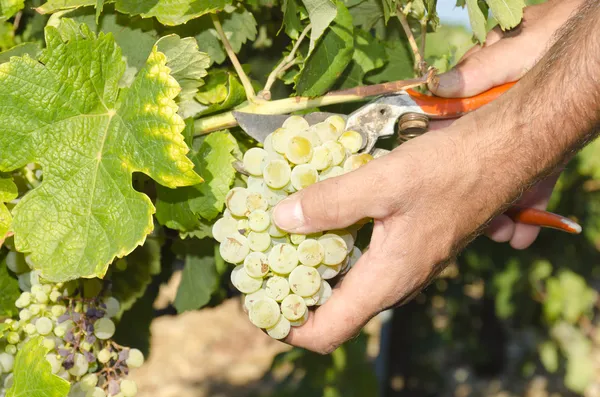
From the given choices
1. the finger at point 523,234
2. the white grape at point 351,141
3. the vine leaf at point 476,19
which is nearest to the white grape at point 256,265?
the white grape at point 351,141

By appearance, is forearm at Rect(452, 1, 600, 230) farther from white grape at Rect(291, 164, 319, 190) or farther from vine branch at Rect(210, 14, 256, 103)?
vine branch at Rect(210, 14, 256, 103)

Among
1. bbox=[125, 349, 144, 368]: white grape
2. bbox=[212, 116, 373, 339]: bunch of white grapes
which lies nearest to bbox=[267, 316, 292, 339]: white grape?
bbox=[212, 116, 373, 339]: bunch of white grapes

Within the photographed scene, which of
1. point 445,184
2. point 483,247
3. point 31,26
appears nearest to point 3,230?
point 31,26

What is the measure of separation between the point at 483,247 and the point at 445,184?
6.94ft

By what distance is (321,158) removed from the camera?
1.10 metres

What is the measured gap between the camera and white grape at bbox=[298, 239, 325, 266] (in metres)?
1.10

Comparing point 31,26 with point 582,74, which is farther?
point 31,26

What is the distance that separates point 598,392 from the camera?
448 centimetres

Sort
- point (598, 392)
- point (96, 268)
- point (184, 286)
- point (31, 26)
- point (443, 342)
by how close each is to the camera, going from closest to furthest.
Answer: point (96, 268), point (31, 26), point (184, 286), point (443, 342), point (598, 392)

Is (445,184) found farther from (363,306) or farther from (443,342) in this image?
(443,342)

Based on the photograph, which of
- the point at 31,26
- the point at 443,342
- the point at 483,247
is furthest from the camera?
the point at 443,342

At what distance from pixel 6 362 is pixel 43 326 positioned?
87 millimetres

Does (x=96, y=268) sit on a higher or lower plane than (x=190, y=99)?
lower

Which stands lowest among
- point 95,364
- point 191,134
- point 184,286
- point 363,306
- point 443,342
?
point 443,342
